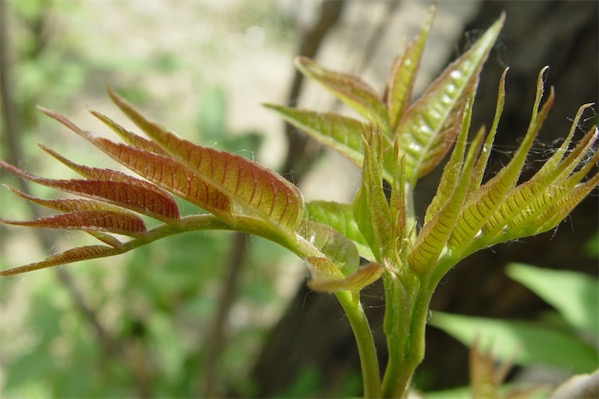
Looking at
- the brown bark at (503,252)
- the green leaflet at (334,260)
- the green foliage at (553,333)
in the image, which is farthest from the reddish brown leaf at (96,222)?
the green foliage at (553,333)

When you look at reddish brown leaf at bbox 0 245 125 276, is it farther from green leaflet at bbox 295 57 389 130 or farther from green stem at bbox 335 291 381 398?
green leaflet at bbox 295 57 389 130

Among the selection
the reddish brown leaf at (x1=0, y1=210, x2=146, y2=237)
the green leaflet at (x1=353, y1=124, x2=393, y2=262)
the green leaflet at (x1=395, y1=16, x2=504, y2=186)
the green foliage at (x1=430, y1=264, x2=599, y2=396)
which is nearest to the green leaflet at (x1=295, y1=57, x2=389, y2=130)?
the green leaflet at (x1=395, y1=16, x2=504, y2=186)

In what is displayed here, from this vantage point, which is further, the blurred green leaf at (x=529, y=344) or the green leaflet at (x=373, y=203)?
the blurred green leaf at (x=529, y=344)

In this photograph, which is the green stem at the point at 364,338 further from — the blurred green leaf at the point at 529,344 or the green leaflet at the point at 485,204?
the blurred green leaf at the point at 529,344

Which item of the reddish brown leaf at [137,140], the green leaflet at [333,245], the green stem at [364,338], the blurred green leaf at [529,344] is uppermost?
the reddish brown leaf at [137,140]

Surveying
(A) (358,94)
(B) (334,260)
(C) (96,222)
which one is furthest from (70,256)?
(A) (358,94)

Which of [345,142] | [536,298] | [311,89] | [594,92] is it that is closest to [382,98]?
[345,142]

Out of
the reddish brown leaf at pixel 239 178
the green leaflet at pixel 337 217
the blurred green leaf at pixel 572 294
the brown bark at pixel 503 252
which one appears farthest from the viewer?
the brown bark at pixel 503 252
